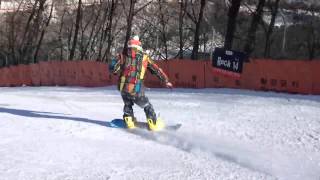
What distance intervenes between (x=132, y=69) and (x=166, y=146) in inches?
78.6

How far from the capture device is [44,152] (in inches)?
316

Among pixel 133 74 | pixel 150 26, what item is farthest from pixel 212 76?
pixel 150 26

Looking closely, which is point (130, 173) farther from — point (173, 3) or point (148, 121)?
point (173, 3)

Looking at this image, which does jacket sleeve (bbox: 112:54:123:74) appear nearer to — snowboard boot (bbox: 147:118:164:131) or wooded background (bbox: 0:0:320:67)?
snowboard boot (bbox: 147:118:164:131)

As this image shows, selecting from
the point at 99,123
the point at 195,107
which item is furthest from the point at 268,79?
the point at 99,123

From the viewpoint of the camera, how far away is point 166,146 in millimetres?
8547

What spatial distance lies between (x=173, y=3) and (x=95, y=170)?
46.3 metres

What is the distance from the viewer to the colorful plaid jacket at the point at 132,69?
10.0 m

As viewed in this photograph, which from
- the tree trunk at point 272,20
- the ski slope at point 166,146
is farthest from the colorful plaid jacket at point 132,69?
the tree trunk at point 272,20

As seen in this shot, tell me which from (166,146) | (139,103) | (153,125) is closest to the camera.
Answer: (166,146)

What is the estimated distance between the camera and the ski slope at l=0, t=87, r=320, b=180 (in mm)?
6883

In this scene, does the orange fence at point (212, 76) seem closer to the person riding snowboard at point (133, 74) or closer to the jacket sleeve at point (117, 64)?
the person riding snowboard at point (133, 74)

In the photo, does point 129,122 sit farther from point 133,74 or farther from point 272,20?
point 272,20

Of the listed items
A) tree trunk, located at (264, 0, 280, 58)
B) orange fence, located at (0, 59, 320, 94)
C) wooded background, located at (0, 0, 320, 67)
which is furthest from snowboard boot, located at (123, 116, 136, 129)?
wooded background, located at (0, 0, 320, 67)
